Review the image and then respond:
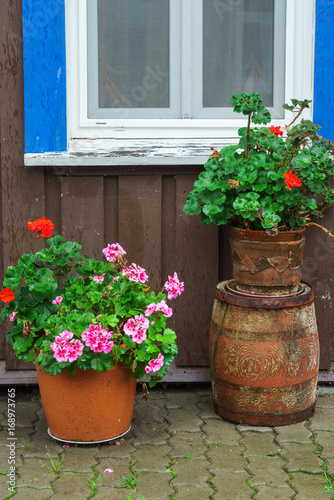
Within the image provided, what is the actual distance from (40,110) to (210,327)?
148cm

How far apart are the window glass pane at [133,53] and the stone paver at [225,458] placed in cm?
190

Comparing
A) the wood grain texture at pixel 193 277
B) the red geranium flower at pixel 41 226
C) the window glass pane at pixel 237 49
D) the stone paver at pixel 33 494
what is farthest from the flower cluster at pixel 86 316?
the window glass pane at pixel 237 49

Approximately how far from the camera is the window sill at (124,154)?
3.88 meters

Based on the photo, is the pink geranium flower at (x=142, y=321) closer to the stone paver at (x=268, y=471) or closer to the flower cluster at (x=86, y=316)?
the flower cluster at (x=86, y=316)

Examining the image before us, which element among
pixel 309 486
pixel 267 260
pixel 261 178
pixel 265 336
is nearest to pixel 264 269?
pixel 267 260

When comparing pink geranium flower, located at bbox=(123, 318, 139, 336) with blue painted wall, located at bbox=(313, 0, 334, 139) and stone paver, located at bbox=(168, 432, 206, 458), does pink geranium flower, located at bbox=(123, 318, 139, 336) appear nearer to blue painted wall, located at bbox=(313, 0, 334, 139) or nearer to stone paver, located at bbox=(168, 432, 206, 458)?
stone paver, located at bbox=(168, 432, 206, 458)

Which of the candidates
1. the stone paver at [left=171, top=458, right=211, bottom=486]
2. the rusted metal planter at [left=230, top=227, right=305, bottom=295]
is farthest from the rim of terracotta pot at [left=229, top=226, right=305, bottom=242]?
the stone paver at [left=171, top=458, right=211, bottom=486]

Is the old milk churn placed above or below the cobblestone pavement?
→ above

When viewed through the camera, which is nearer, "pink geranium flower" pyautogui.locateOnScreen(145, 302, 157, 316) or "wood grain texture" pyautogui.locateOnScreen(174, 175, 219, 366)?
"pink geranium flower" pyautogui.locateOnScreen(145, 302, 157, 316)

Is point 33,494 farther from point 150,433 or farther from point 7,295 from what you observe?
point 7,295

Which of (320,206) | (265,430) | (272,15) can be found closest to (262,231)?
(320,206)

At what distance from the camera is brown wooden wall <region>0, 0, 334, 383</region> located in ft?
13.0

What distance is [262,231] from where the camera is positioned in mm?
3520

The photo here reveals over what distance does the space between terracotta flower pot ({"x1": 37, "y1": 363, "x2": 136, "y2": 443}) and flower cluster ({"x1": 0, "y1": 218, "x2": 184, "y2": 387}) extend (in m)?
0.09
